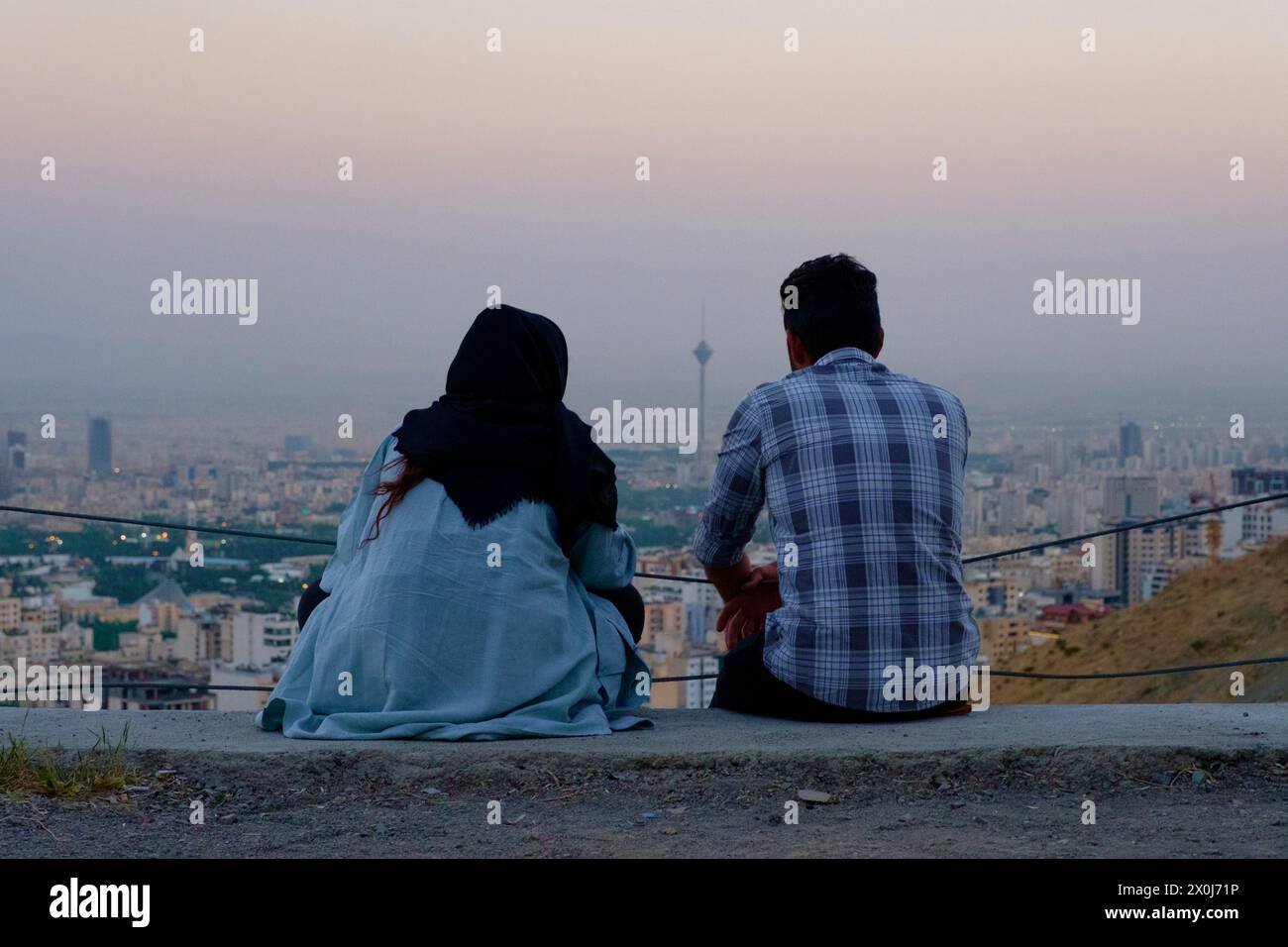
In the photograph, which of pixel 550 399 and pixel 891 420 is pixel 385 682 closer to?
pixel 550 399

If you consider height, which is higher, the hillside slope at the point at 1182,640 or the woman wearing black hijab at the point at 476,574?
the woman wearing black hijab at the point at 476,574

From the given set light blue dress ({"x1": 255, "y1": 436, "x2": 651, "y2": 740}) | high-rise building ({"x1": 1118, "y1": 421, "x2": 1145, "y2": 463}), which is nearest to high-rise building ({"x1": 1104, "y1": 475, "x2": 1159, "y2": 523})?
high-rise building ({"x1": 1118, "y1": 421, "x2": 1145, "y2": 463})

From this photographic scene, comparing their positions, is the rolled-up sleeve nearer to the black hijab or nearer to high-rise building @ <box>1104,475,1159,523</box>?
the black hijab

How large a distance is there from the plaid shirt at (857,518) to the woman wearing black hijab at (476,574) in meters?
0.47

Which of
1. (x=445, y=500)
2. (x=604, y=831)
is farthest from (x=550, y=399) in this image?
(x=604, y=831)

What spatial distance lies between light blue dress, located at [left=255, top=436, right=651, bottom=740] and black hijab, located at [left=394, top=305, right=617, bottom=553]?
0.19 feet

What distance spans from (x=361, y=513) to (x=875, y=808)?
159 cm

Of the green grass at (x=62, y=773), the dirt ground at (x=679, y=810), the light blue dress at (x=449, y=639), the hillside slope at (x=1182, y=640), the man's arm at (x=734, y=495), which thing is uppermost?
the man's arm at (x=734, y=495)

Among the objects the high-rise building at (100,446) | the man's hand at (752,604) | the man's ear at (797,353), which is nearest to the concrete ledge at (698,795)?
the man's hand at (752,604)

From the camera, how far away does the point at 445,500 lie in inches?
139

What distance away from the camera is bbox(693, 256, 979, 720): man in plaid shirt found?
3.42 metres

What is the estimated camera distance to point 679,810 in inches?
122

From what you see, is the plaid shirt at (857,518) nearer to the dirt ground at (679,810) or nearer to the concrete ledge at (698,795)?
the concrete ledge at (698,795)

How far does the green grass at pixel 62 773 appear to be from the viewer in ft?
10.2
